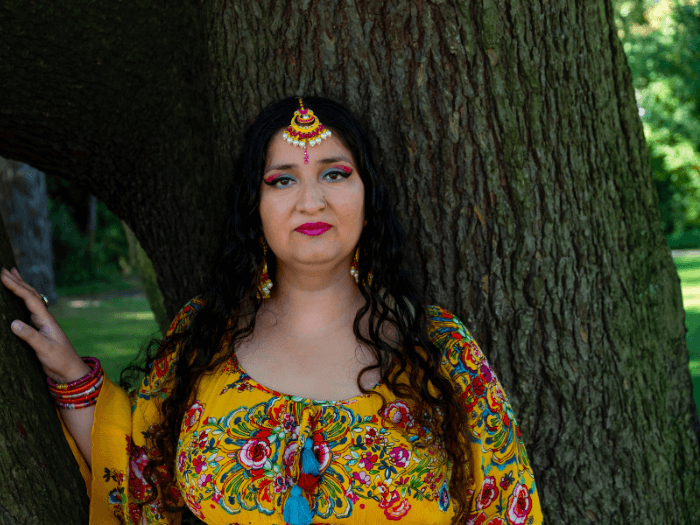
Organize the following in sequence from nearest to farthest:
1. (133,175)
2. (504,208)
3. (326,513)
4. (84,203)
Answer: (326,513)
(504,208)
(133,175)
(84,203)

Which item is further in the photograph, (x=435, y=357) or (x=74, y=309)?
(x=74, y=309)

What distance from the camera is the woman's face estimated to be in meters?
1.88

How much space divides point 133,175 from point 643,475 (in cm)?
221

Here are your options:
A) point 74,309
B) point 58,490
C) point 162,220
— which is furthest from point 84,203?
point 58,490

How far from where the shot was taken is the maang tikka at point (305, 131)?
191 centimetres

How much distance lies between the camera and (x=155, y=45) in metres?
2.39

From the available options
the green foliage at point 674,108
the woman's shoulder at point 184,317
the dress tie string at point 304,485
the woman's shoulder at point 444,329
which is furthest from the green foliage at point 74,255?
the dress tie string at point 304,485

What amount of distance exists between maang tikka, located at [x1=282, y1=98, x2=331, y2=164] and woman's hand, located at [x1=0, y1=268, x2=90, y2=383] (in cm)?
81

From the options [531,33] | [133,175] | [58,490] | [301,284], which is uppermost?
[531,33]

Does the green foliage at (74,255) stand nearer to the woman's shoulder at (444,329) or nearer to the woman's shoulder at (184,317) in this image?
the woman's shoulder at (184,317)

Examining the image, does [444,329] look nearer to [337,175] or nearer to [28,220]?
[337,175]

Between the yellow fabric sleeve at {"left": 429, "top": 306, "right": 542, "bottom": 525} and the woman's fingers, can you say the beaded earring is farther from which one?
the woman's fingers

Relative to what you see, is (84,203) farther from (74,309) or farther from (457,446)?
(457,446)

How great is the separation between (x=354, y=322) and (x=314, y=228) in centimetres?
32
